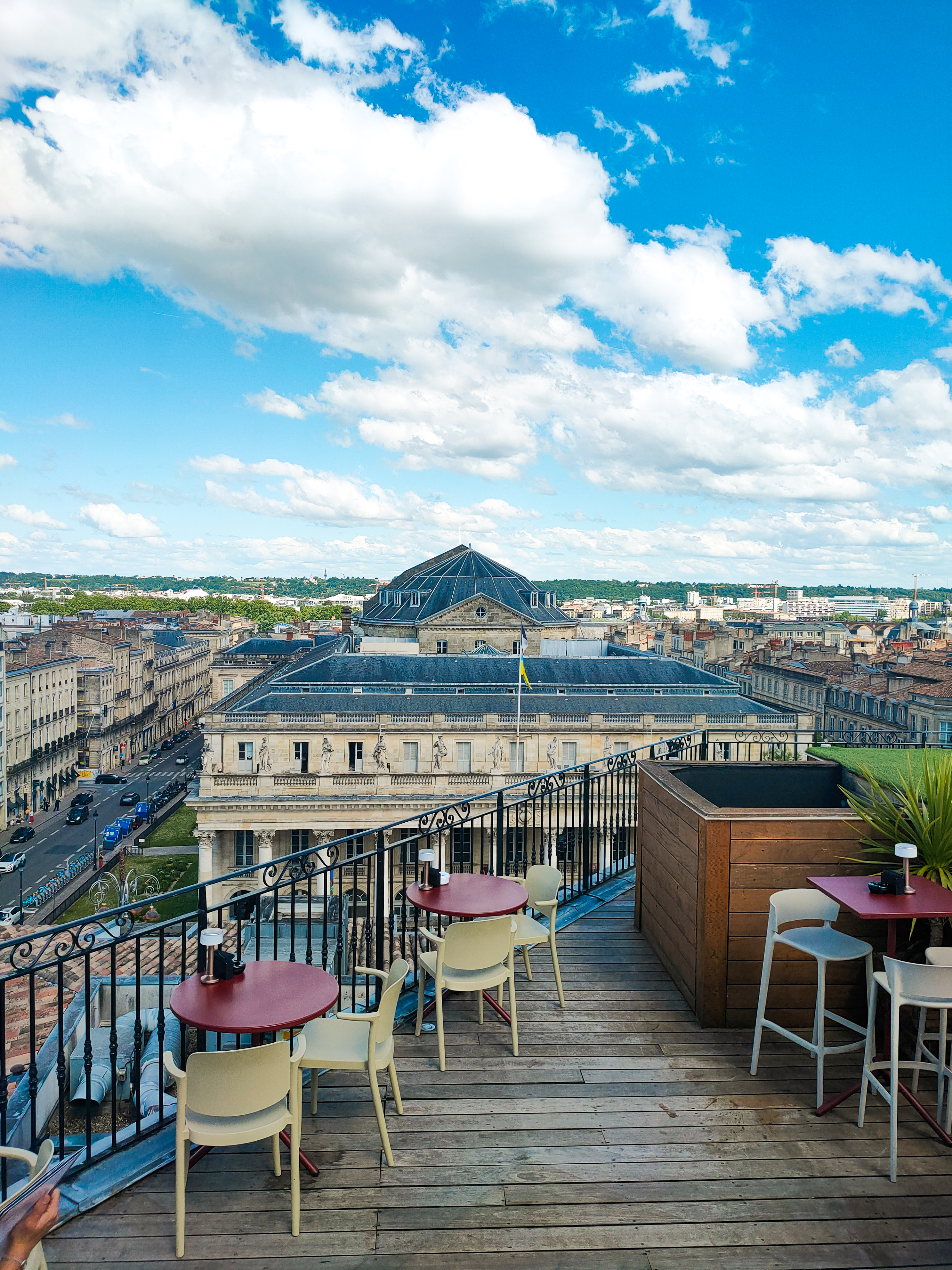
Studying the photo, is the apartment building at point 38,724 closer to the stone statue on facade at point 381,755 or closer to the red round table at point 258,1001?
the stone statue on facade at point 381,755

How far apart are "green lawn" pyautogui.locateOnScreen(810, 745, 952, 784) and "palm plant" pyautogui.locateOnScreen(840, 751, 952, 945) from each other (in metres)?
0.33

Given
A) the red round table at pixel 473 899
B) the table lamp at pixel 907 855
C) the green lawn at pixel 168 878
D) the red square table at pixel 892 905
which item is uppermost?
the table lamp at pixel 907 855

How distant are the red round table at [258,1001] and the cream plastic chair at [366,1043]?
0.59ft

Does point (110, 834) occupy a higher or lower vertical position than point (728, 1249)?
lower

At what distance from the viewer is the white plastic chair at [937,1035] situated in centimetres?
447

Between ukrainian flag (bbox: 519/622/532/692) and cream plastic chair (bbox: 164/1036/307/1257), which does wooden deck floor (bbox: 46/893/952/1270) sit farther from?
ukrainian flag (bbox: 519/622/532/692)

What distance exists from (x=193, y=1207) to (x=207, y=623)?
5201 inches

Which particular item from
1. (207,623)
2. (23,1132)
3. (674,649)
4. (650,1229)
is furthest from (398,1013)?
(207,623)

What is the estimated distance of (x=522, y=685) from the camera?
39.4 meters

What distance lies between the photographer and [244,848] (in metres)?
33.5

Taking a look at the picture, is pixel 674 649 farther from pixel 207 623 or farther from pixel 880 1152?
pixel 880 1152

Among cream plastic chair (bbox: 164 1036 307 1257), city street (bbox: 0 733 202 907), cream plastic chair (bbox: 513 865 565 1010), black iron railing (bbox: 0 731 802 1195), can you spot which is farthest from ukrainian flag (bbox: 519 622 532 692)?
city street (bbox: 0 733 202 907)

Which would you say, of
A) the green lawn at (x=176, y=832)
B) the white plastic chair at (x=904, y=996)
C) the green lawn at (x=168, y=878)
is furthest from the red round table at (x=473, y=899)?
the green lawn at (x=176, y=832)

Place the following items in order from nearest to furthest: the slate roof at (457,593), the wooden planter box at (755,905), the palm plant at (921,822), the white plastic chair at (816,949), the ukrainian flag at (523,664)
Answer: the white plastic chair at (816,949) → the palm plant at (921,822) → the wooden planter box at (755,905) → the ukrainian flag at (523,664) → the slate roof at (457,593)
